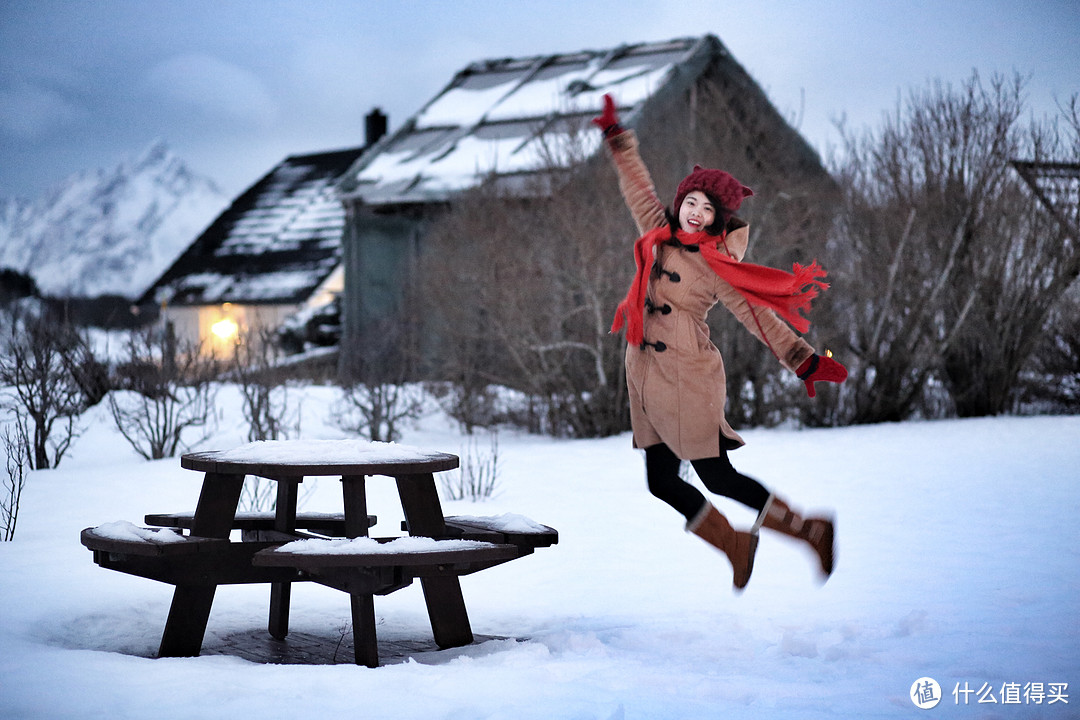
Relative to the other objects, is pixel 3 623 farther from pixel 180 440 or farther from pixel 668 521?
pixel 180 440

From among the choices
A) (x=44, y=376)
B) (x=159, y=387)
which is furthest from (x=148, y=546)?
(x=159, y=387)

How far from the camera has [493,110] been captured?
16797 millimetres

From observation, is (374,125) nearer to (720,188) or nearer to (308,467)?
(720,188)

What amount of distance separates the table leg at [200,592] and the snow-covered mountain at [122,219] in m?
48.4

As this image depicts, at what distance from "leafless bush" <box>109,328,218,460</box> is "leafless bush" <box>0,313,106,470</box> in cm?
39

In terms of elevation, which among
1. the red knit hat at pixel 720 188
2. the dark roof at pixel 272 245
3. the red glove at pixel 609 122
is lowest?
the red knit hat at pixel 720 188

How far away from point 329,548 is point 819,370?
6.16 ft

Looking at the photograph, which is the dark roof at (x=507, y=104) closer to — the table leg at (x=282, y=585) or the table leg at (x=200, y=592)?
the table leg at (x=282, y=585)

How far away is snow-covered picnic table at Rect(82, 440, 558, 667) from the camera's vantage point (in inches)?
142

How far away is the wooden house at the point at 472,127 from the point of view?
50.1ft

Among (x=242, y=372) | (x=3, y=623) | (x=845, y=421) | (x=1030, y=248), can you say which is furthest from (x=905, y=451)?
(x=3, y=623)

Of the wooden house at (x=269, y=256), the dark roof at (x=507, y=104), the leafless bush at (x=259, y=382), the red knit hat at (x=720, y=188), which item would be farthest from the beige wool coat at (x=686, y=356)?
the wooden house at (x=269, y=256)

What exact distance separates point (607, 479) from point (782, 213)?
187 inches

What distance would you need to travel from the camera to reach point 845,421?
490 inches
